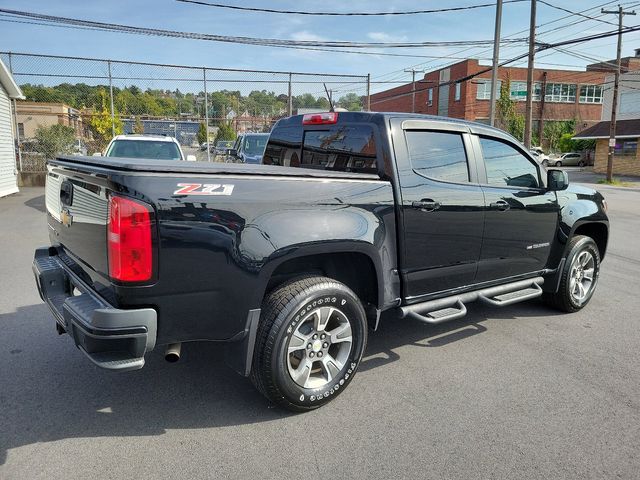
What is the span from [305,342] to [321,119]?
2.00 metres

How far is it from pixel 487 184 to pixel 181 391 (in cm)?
297

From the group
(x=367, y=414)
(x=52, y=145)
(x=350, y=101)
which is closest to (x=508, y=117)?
(x=350, y=101)

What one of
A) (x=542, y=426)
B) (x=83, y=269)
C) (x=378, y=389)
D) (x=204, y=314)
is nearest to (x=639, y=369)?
(x=542, y=426)

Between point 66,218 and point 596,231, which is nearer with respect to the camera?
point 66,218

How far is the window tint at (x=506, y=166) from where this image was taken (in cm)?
449

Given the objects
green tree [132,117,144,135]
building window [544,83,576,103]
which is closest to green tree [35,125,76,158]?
green tree [132,117,144,135]

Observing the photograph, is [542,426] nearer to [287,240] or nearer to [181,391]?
[287,240]

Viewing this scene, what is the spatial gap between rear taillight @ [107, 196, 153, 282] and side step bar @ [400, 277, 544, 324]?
1967 mm

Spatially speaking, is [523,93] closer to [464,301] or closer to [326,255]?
[464,301]

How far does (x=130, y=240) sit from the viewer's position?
8.71 feet

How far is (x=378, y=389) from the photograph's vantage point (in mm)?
3656

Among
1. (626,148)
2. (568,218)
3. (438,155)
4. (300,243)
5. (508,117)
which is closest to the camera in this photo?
(300,243)

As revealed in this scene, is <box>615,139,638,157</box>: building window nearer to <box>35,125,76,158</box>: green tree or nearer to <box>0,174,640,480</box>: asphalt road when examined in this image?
<box>35,125,76,158</box>: green tree

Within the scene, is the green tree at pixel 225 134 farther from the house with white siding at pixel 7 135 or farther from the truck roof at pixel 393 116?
the truck roof at pixel 393 116
